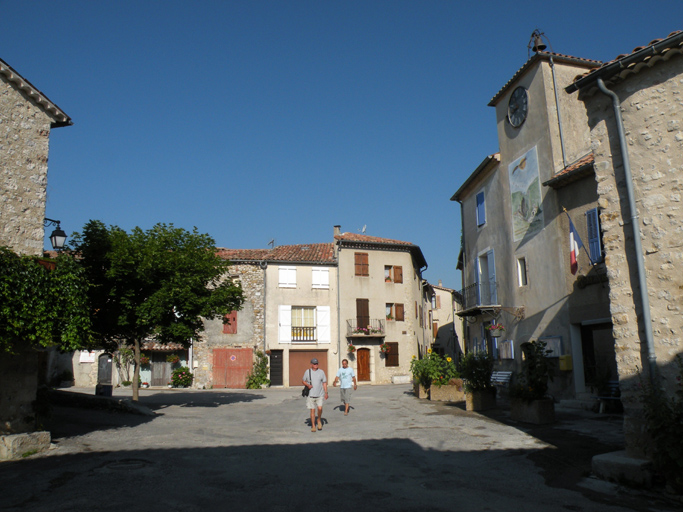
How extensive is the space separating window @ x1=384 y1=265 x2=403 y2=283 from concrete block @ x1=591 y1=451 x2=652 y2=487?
29.2m

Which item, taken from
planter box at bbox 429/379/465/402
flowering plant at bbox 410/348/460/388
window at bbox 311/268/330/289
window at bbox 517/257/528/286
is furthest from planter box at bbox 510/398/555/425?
window at bbox 311/268/330/289

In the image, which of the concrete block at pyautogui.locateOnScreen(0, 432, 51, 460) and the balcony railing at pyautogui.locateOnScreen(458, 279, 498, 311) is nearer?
the concrete block at pyautogui.locateOnScreen(0, 432, 51, 460)

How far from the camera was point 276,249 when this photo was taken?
36969mm

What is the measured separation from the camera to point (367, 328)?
34531 millimetres

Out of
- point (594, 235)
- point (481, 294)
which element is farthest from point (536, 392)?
point (481, 294)

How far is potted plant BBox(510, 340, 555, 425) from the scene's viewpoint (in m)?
11.7

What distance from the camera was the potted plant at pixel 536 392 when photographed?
1167cm

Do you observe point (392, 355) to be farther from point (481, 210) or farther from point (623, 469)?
point (623, 469)

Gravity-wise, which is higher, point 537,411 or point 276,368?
point 276,368

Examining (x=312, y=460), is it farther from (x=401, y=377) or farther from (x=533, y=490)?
(x=401, y=377)

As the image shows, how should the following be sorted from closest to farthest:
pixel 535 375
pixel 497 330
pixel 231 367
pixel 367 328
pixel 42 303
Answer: pixel 42 303, pixel 535 375, pixel 497 330, pixel 231 367, pixel 367 328

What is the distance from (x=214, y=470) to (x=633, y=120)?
8.06 metres

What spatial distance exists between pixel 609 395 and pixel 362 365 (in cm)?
2135

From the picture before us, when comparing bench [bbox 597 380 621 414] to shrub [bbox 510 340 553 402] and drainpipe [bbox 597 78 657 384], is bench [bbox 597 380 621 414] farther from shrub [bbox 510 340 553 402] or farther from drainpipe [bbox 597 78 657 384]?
drainpipe [bbox 597 78 657 384]
